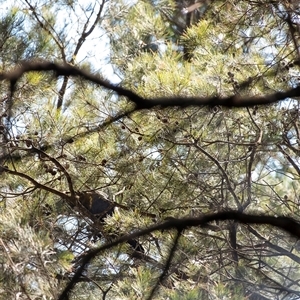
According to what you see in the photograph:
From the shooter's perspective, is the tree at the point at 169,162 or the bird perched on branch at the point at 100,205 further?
the bird perched on branch at the point at 100,205

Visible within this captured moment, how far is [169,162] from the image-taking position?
1799mm

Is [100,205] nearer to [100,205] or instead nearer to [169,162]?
[100,205]

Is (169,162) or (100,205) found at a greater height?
(169,162)

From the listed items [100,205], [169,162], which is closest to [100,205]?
[100,205]

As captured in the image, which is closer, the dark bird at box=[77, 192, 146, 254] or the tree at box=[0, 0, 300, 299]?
the tree at box=[0, 0, 300, 299]

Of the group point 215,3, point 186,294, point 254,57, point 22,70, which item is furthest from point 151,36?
point 22,70

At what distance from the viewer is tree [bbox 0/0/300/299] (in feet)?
5.22

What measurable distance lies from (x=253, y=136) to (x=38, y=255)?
766mm

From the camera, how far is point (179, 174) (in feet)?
5.91

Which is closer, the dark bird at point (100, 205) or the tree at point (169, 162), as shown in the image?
the tree at point (169, 162)

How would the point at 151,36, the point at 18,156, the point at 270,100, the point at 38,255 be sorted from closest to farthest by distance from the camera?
the point at 270,100 < the point at 38,255 < the point at 18,156 < the point at 151,36

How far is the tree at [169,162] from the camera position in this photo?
5.22 feet

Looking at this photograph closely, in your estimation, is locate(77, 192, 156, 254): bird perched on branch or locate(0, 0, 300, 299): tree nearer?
locate(0, 0, 300, 299): tree

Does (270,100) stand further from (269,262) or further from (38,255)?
(269,262)
